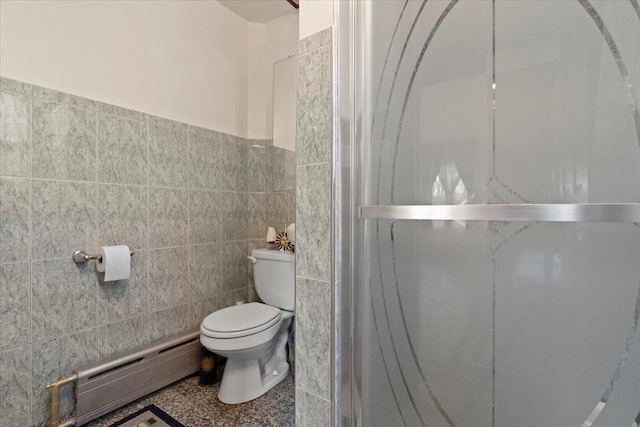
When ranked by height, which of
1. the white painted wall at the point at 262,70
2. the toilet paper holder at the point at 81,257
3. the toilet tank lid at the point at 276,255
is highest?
the white painted wall at the point at 262,70

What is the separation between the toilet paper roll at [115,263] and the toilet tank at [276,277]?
2.39 ft

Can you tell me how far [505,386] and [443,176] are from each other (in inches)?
21.0

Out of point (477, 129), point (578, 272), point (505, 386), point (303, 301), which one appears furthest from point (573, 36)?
point (303, 301)

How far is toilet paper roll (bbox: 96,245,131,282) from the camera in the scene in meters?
1.52

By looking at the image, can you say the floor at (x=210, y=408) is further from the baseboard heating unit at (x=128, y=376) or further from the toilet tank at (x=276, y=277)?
the toilet tank at (x=276, y=277)

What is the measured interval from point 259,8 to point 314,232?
1976 mm

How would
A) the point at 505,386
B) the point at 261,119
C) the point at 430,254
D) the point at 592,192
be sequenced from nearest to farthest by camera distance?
the point at 592,192, the point at 505,386, the point at 430,254, the point at 261,119

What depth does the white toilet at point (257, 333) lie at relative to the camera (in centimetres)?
158

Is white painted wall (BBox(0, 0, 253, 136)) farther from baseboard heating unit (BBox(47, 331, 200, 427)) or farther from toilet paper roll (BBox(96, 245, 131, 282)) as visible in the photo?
baseboard heating unit (BBox(47, 331, 200, 427))

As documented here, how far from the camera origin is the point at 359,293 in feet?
3.32

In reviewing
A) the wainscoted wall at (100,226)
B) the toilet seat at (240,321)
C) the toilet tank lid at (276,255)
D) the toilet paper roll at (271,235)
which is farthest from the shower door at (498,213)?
the wainscoted wall at (100,226)

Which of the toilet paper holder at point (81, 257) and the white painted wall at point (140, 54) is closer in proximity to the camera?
the white painted wall at point (140, 54)

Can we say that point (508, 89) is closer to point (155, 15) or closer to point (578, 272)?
point (578, 272)

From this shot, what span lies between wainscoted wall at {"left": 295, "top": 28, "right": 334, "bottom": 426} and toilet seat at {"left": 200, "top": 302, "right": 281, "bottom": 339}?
1.82ft
